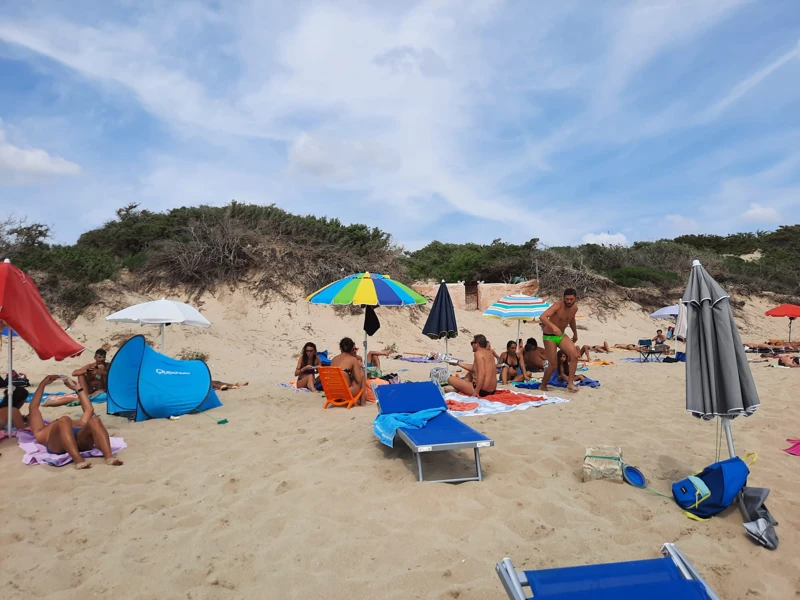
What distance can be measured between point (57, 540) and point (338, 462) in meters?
2.08

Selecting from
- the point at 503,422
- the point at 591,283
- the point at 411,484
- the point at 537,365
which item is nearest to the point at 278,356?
the point at 537,365

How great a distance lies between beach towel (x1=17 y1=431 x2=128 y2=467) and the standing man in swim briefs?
19.9ft

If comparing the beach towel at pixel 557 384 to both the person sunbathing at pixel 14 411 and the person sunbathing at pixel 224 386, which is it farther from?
the person sunbathing at pixel 14 411

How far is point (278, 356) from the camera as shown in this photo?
13336mm

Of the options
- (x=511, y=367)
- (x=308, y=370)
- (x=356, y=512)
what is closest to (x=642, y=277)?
(x=511, y=367)

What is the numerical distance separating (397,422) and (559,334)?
4.34 meters

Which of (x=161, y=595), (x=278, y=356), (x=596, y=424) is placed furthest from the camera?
(x=278, y=356)

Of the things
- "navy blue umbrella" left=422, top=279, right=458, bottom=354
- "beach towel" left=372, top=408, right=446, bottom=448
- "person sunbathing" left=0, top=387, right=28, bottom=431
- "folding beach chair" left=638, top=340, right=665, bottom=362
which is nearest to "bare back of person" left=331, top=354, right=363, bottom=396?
"beach towel" left=372, top=408, right=446, bottom=448

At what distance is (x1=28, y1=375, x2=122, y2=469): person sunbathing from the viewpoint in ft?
14.7

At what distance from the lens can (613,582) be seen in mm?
2031

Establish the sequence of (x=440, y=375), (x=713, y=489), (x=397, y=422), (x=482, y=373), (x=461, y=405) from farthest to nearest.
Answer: (x=440, y=375)
(x=482, y=373)
(x=461, y=405)
(x=397, y=422)
(x=713, y=489)

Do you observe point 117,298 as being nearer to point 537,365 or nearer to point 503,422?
point 537,365

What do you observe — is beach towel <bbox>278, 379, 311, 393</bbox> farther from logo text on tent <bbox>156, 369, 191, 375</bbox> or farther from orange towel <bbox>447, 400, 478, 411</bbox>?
orange towel <bbox>447, 400, 478, 411</bbox>

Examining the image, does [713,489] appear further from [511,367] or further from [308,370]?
[511,367]
